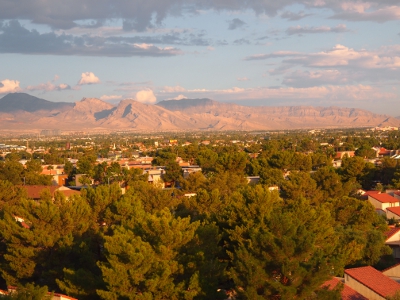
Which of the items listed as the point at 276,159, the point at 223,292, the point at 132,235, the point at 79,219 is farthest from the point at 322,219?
the point at 276,159

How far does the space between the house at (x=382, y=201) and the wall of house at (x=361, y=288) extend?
1611 centimetres

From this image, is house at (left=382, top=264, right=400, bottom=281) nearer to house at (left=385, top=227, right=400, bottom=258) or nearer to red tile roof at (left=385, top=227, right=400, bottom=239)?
house at (left=385, top=227, right=400, bottom=258)

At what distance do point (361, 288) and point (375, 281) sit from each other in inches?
23.6

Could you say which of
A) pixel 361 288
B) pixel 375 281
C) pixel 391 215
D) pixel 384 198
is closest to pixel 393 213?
pixel 391 215

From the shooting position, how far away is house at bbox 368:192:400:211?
111 feet

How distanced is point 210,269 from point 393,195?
22528 millimetres

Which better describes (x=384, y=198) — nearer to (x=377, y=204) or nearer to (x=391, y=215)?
(x=377, y=204)

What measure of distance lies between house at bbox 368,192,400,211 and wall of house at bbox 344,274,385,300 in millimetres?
16107

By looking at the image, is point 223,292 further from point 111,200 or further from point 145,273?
point 111,200

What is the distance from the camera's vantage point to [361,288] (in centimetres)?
1822

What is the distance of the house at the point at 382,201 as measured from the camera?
33906 mm

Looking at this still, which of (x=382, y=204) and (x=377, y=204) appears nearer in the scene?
(x=382, y=204)

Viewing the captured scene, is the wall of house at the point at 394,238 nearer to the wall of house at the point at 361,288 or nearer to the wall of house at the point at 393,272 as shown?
the wall of house at the point at 393,272

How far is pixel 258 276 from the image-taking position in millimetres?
15062
